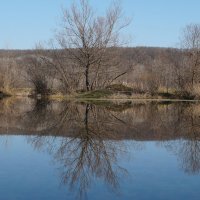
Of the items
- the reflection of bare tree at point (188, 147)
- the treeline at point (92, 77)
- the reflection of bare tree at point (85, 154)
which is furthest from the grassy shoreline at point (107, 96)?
the reflection of bare tree at point (85, 154)

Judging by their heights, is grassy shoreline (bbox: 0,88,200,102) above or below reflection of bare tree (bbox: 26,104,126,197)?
above

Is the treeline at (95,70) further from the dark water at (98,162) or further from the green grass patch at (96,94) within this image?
the dark water at (98,162)

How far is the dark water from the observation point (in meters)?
5.16

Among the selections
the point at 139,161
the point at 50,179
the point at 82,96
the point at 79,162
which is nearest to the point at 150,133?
the point at 139,161

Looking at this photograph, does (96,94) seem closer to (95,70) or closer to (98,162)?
(95,70)

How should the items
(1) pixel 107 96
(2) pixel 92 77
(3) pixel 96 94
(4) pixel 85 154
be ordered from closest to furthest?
(4) pixel 85 154 → (3) pixel 96 94 → (1) pixel 107 96 → (2) pixel 92 77

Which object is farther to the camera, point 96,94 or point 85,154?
point 96,94

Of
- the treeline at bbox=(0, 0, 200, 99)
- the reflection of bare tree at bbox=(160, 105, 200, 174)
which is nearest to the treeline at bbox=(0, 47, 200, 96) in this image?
the treeline at bbox=(0, 0, 200, 99)

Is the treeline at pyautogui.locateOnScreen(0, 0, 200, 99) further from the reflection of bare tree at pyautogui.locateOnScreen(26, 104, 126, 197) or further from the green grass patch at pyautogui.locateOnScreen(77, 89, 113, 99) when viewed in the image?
the reflection of bare tree at pyautogui.locateOnScreen(26, 104, 126, 197)

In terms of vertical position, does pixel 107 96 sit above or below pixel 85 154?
above

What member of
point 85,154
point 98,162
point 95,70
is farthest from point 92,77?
point 98,162

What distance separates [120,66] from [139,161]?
Answer: 97.0ft

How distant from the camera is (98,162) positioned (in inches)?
274

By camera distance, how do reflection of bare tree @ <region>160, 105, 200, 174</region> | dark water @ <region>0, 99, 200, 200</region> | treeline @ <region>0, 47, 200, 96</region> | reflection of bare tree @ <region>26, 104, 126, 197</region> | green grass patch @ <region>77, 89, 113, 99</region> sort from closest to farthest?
dark water @ <region>0, 99, 200, 200</region>
reflection of bare tree @ <region>26, 104, 126, 197</region>
reflection of bare tree @ <region>160, 105, 200, 174</region>
green grass patch @ <region>77, 89, 113, 99</region>
treeline @ <region>0, 47, 200, 96</region>
